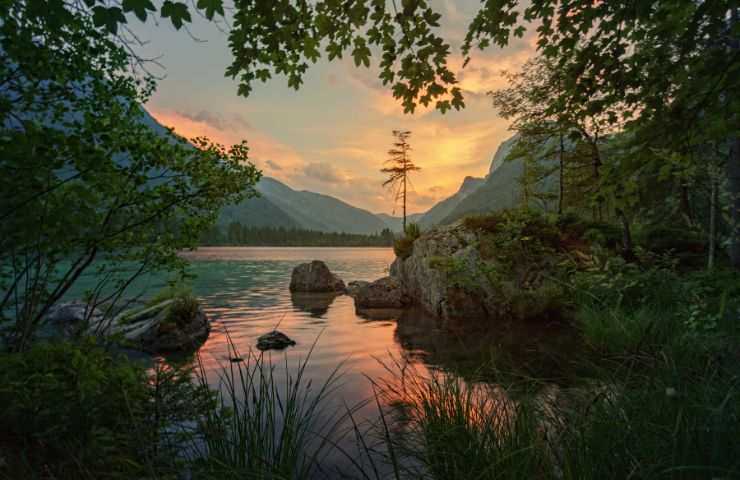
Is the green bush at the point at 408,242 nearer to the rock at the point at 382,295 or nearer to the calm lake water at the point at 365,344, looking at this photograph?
the rock at the point at 382,295

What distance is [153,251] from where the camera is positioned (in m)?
4.79

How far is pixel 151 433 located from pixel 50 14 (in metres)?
3.22

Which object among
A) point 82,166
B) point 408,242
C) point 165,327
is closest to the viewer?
point 82,166

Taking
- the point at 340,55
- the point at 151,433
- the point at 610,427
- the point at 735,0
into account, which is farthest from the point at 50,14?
the point at 735,0

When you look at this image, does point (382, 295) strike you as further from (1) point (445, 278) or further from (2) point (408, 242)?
(1) point (445, 278)

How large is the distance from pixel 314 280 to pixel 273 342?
514 inches

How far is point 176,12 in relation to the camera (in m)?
2.23

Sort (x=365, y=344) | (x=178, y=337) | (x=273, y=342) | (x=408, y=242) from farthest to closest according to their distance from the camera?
(x=408, y=242) → (x=365, y=344) → (x=178, y=337) → (x=273, y=342)

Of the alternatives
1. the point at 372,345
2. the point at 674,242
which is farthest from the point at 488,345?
the point at 674,242

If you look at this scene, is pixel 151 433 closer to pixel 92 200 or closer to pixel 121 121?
pixel 92 200

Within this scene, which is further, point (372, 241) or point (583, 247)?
point (372, 241)

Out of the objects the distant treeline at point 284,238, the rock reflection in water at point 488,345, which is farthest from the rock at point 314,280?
the distant treeline at point 284,238

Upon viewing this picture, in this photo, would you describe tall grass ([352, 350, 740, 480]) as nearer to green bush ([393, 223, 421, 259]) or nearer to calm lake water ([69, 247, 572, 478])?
calm lake water ([69, 247, 572, 478])

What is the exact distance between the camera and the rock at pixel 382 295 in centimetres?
1636
